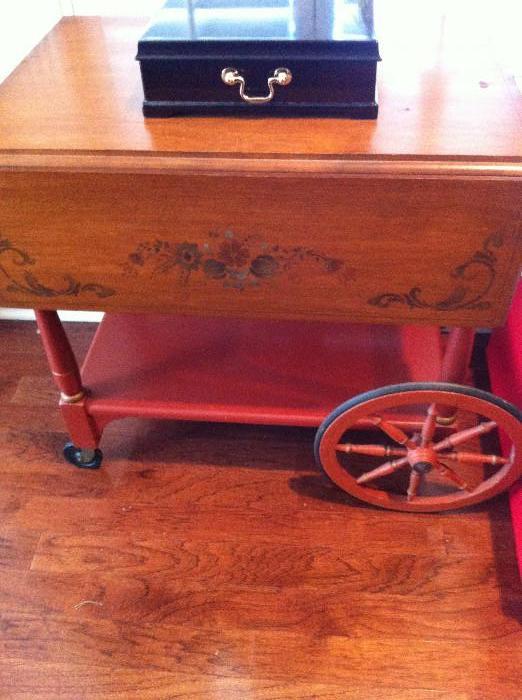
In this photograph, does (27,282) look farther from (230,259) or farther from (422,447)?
(422,447)

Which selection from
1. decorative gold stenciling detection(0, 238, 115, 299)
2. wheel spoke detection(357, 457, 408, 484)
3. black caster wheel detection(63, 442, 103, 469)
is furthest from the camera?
black caster wheel detection(63, 442, 103, 469)

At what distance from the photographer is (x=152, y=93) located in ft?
3.00

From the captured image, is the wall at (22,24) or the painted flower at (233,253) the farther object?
the wall at (22,24)

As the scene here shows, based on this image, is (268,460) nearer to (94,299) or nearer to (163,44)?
(94,299)

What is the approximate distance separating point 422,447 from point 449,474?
0.09 metres

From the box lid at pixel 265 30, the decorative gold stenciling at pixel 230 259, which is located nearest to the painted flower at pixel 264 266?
the decorative gold stenciling at pixel 230 259

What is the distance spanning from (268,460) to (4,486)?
0.58 metres

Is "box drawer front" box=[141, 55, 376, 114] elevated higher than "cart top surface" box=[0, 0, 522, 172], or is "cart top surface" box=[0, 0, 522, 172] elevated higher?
"box drawer front" box=[141, 55, 376, 114]

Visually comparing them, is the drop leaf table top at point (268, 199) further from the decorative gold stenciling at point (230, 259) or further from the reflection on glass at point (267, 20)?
the reflection on glass at point (267, 20)

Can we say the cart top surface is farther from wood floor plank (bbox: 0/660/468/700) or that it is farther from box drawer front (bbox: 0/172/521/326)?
wood floor plank (bbox: 0/660/468/700)

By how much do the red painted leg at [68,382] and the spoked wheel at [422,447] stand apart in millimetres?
473

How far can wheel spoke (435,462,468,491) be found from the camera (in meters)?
1.18

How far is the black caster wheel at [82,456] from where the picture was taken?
139 centimetres

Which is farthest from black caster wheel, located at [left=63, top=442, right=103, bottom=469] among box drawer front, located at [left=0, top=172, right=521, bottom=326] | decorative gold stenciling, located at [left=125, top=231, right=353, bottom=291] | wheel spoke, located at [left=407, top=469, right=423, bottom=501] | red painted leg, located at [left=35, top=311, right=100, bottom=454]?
wheel spoke, located at [left=407, top=469, right=423, bottom=501]
